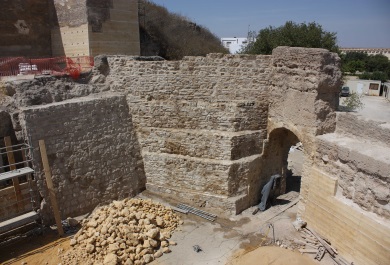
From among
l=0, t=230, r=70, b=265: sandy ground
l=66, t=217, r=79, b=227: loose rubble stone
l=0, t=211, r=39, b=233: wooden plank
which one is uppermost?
l=0, t=211, r=39, b=233: wooden plank

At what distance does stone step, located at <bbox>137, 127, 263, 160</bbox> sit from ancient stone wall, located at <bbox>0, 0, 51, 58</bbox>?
7833 mm

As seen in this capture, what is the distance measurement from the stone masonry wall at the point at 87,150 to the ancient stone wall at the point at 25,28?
6703 mm

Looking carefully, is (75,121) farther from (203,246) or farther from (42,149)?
(203,246)

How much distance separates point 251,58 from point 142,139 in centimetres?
436

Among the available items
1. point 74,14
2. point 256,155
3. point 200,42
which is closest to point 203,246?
point 256,155

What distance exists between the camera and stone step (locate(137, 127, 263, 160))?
905 cm

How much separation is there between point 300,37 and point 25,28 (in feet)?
54.1

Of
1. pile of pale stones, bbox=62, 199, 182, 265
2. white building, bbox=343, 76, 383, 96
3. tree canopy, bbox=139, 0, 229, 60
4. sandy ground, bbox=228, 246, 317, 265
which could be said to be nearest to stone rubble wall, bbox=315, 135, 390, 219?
sandy ground, bbox=228, 246, 317, 265

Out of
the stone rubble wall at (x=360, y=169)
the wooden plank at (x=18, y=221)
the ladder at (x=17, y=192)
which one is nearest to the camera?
the stone rubble wall at (x=360, y=169)

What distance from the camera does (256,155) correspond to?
9.62 metres

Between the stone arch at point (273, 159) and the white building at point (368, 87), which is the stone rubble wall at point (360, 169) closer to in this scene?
the stone arch at point (273, 159)

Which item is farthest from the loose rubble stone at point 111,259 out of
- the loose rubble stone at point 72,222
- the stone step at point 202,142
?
the stone step at point 202,142

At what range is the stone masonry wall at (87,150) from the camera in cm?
814

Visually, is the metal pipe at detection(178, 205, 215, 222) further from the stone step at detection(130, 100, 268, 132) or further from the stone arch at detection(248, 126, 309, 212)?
the stone step at detection(130, 100, 268, 132)
